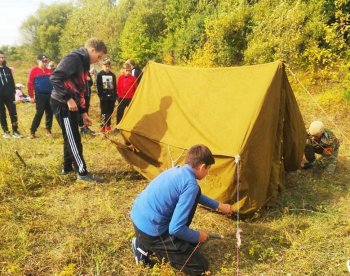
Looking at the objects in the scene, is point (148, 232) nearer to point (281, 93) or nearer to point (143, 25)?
point (281, 93)

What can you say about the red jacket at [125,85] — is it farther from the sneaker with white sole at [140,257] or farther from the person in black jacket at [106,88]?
the sneaker with white sole at [140,257]

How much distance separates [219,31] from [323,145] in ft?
28.9

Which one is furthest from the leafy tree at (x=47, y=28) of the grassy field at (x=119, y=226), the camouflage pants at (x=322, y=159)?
the camouflage pants at (x=322, y=159)

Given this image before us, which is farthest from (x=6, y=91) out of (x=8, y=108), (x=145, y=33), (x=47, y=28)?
(x=47, y=28)

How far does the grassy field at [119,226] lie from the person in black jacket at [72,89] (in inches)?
22.8

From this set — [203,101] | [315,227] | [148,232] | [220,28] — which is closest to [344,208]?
[315,227]

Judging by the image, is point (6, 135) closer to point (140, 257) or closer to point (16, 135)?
point (16, 135)

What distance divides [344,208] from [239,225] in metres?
1.27

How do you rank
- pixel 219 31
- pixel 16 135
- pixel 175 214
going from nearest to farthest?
pixel 175 214 < pixel 16 135 < pixel 219 31

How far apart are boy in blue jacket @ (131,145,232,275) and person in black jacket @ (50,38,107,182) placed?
1959mm

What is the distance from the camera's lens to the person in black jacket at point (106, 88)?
7527 mm

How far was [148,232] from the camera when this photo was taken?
2.95 m

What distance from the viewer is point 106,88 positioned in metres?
7.61

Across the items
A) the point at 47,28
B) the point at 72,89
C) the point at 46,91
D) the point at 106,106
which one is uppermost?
the point at 47,28
